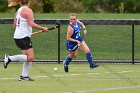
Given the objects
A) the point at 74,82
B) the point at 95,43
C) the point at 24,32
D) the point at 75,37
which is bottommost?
the point at 95,43

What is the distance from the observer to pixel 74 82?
14500mm

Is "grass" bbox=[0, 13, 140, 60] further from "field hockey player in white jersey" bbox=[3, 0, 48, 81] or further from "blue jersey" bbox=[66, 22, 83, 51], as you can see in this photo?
"field hockey player in white jersey" bbox=[3, 0, 48, 81]

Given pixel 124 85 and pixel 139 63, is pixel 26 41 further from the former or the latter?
pixel 139 63

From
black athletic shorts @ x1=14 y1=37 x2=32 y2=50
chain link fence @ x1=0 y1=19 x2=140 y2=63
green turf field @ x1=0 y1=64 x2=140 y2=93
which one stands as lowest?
chain link fence @ x1=0 y1=19 x2=140 y2=63

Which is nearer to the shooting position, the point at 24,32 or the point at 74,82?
the point at 74,82

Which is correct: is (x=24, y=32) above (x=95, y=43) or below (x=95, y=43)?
above

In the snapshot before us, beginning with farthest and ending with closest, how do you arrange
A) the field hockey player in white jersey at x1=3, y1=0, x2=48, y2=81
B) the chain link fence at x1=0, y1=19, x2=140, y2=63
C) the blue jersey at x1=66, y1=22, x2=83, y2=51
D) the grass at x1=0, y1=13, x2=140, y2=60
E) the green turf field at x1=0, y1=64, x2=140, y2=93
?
1. the grass at x1=0, y1=13, x2=140, y2=60
2. the chain link fence at x1=0, y1=19, x2=140, y2=63
3. the blue jersey at x1=66, y1=22, x2=83, y2=51
4. the field hockey player in white jersey at x1=3, y1=0, x2=48, y2=81
5. the green turf field at x1=0, y1=64, x2=140, y2=93

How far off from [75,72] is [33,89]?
4.63m

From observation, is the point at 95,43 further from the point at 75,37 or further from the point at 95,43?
the point at 75,37

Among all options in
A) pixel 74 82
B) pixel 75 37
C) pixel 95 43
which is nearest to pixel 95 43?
pixel 95 43

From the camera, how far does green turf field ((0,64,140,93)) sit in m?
13.0

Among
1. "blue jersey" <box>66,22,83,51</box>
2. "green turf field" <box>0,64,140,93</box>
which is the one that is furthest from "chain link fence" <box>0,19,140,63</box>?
"green turf field" <box>0,64,140,93</box>

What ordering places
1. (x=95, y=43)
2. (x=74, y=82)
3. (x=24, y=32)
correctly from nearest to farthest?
(x=74, y=82) < (x=24, y=32) < (x=95, y=43)

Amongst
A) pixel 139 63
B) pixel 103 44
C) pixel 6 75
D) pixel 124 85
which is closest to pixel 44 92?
pixel 124 85
